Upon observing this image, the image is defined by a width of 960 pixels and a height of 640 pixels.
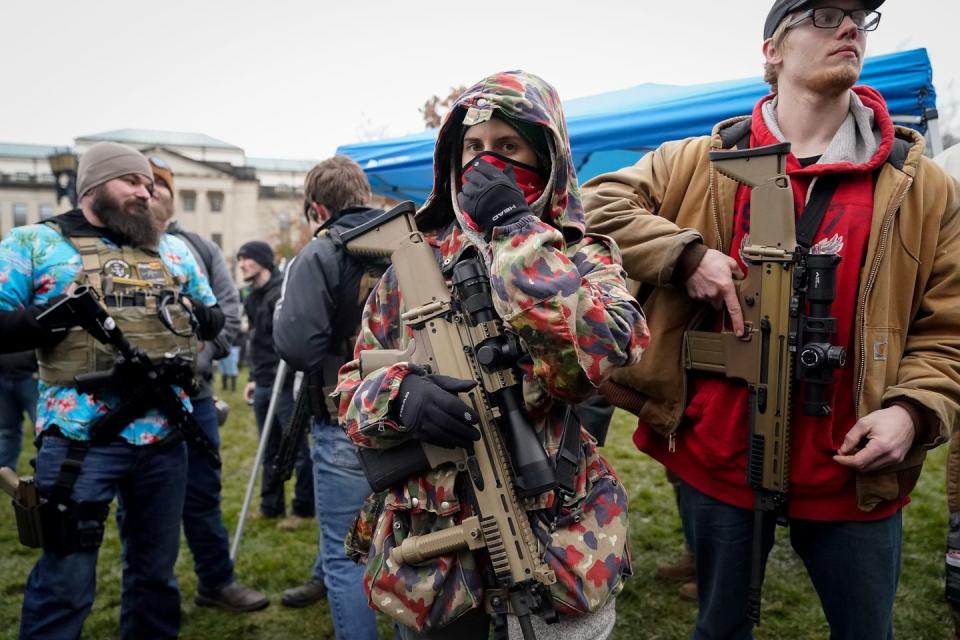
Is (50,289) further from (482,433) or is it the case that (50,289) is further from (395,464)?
(482,433)

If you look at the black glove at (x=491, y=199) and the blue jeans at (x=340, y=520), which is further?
the blue jeans at (x=340, y=520)

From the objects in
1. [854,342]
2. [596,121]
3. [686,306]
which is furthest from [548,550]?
[596,121]

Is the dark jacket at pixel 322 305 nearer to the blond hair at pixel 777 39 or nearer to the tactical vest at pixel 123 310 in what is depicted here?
the tactical vest at pixel 123 310

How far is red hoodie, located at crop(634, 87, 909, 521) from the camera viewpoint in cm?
178

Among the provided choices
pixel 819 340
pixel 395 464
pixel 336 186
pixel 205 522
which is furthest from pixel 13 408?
pixel 819 340

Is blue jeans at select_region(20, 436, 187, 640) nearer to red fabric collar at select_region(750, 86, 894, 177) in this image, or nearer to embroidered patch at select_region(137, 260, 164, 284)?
embroidered patch at select_region(137, 260, 164, 284)

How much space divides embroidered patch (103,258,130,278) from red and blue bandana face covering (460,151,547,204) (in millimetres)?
1881

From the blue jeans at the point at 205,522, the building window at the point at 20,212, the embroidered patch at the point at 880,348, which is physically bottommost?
the building window at the point at 20,212

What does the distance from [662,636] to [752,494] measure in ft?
5.78

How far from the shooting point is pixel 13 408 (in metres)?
5.41

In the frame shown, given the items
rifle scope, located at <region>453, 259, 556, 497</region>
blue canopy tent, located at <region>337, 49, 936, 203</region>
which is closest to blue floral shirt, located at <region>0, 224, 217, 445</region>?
rifle scope, located at <region>453, 259, 556, 497</region>

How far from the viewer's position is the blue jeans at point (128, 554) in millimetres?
2564

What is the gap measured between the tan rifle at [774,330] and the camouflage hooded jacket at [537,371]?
0.44 metres

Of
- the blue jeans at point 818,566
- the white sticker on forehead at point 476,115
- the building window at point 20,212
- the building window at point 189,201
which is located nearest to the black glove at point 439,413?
the white sticker on forehead at point 476,115
